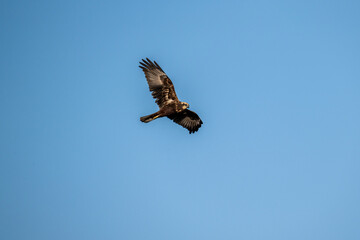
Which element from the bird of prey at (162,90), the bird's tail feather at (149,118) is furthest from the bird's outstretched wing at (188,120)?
the bird's tail feather at (149,118)

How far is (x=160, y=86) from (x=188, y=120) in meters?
2.97

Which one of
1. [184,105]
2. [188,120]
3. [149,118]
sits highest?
[188,120]

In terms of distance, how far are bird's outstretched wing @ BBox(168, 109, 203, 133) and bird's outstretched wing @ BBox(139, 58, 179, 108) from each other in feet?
5.81

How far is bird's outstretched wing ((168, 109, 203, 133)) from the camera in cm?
2098

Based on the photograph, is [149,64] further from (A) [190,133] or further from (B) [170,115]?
(A) [190,133]

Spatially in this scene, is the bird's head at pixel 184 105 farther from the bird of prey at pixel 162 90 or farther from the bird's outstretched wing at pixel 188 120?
the bird's outstretched wing at pixel 188 120

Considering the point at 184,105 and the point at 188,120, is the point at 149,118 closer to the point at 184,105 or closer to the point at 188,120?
the point at 184,105

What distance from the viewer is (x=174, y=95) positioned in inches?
759

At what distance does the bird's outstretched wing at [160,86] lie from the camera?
63.0ft

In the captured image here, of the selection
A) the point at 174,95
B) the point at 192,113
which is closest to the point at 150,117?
the point at 174,95

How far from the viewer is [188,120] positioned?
835 inches

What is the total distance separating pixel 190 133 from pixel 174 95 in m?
2.96

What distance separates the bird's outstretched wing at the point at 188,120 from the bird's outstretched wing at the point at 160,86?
1.77 m

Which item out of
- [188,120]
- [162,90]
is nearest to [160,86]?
[162,90]
